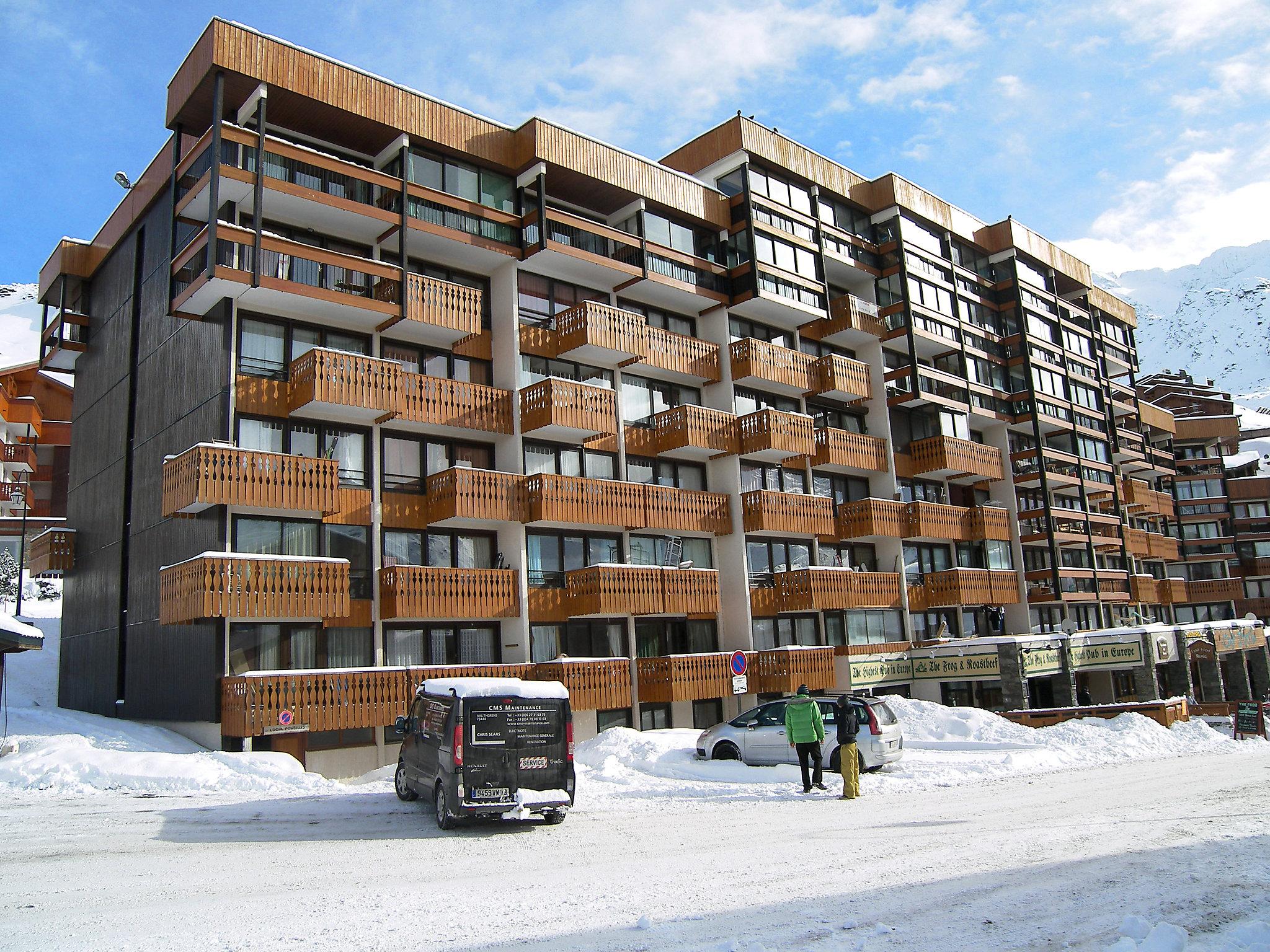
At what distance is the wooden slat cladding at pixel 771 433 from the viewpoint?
33.6 m

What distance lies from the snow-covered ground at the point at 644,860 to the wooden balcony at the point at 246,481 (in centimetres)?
563

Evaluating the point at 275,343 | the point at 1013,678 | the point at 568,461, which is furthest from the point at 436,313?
the point at 1013,678

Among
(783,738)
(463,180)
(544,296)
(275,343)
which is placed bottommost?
(783,738)

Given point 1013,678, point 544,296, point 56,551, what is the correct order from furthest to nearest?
point 1013,678 < point 56,551 < point 544,296

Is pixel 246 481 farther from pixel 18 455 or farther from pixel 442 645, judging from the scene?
pixel 18 455

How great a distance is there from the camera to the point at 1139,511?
5884 cm

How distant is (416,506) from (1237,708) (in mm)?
27034

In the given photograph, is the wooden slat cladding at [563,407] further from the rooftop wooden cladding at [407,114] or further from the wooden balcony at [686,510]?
the rooftop wooden cladding at [407,114]

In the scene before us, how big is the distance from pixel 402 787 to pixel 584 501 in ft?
41.0

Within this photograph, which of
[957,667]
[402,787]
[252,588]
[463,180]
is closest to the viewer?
[402,787]

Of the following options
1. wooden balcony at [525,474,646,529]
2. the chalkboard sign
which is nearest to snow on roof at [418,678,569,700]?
wooden balcony at [525,474,646,529]

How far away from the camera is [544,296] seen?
103 feet

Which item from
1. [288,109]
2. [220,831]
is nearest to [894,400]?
[288,109]

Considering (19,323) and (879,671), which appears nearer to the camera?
(879,671)
